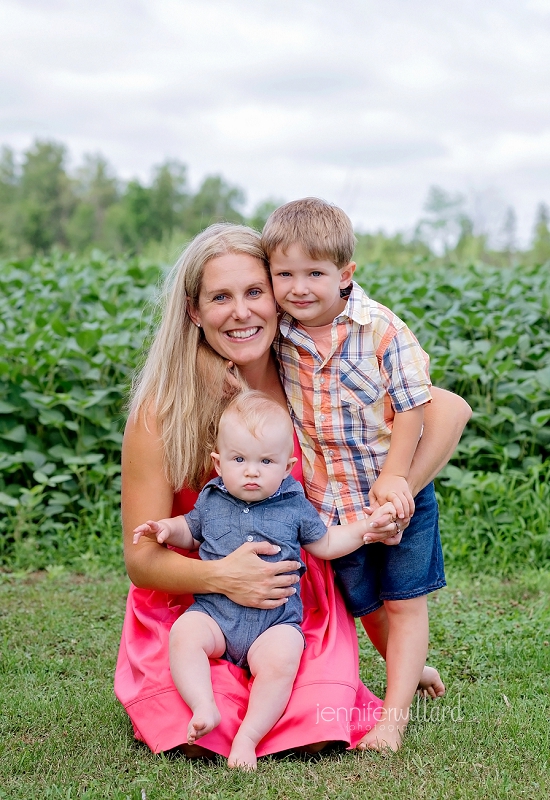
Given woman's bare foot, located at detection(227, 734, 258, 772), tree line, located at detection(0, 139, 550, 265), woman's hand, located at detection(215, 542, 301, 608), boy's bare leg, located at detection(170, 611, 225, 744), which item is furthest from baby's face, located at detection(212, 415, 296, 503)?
tree line, located at detection(0, 139, 550, 265)

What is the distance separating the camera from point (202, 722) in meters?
2.28

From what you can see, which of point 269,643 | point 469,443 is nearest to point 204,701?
point 269,643

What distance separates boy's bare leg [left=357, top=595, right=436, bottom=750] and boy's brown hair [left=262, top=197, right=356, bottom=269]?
102cm

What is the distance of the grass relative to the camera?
229cm

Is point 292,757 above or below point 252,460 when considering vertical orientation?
below

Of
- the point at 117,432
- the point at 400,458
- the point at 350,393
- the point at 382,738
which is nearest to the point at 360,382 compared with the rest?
the point at 350,393

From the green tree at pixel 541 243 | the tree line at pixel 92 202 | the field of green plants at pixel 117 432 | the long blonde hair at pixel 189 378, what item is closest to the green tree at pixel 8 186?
the tree line at pixel 92 202

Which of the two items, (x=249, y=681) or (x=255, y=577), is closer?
(x=255, y=577)

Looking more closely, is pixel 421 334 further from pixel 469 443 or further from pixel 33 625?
pixel 33 625

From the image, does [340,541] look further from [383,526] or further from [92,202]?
[92,202]

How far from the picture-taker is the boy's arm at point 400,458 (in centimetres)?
257

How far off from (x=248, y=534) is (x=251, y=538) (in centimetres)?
1

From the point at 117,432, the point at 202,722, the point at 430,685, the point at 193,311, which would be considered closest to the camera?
the point at 202,722

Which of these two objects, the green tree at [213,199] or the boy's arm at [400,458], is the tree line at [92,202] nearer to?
the green tree at [213,199]
